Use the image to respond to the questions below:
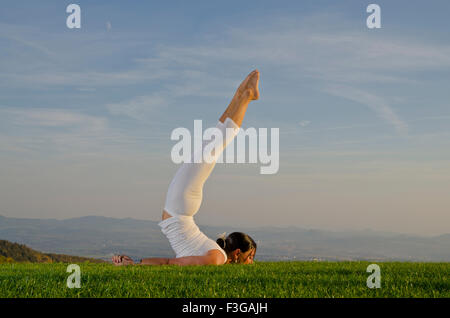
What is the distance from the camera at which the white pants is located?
266 inches

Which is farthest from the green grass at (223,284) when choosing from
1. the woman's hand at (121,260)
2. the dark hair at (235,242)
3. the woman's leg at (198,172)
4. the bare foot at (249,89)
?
the bare foot at (249,89)

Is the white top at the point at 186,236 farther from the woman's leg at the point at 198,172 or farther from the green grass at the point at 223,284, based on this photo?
the green grass at the point at 223,284

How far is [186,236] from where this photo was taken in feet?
24.1

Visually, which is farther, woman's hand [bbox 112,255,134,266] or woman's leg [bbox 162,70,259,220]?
woman's hand [bbox 112,255,134,266]

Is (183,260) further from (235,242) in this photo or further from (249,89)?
(249,89)

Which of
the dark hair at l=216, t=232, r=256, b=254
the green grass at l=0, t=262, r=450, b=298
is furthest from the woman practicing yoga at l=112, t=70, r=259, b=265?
the green grass at l=0, t=262, r=450, b=298

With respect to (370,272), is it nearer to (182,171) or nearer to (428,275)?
(428,275)

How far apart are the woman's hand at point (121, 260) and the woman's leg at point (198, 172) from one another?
3.82 feet

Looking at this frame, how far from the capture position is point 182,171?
6.91 meters

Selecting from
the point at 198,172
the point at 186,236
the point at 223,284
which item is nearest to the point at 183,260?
the point at 186,236

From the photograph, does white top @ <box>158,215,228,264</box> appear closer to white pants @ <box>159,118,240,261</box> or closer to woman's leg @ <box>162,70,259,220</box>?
white pants @ <box>159,118,240,261</box>

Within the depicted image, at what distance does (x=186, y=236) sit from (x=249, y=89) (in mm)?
2529
